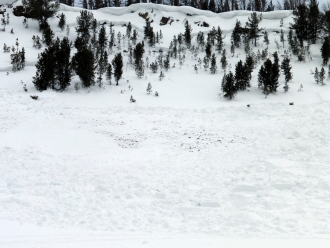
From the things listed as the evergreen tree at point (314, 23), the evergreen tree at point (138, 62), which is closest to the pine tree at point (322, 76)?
the evergreen tree at point (314, 23)

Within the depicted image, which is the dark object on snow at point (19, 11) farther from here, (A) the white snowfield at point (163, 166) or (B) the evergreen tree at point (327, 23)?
(B) the evergreen tree at point (327, 23)

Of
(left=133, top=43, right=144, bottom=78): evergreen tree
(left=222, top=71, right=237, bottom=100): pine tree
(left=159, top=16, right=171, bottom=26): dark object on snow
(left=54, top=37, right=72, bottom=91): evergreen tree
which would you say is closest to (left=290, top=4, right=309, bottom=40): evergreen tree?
(left=222, top=71, right=237, bottom=100): pine tree

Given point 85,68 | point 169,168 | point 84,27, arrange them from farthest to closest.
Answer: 1. point 84,27
2. point 85,68
3. point 169,168

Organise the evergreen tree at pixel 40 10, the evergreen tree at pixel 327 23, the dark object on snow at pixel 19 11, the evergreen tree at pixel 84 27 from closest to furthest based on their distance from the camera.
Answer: the evergreen tree at pixel 327 23 < the evergreen tree at pixel 84 27 < the evergreen tree at pixel 40 10 < the dark object on snow at pixel 19 11

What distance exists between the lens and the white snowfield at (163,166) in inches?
165

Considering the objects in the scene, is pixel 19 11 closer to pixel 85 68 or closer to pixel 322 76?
pixel 85 68

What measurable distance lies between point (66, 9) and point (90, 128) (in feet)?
63.1

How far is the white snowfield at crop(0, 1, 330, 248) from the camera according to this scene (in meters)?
4.20

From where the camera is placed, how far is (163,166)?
279 inches

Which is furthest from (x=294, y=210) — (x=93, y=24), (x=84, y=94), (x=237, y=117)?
(x=93, y=24)

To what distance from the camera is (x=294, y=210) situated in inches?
188

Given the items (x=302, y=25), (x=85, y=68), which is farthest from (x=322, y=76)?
(x=85, y=68)

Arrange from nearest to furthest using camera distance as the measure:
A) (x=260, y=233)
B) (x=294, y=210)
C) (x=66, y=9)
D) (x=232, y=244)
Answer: (x=232, y=244) → (x=260, y=233) → (x=294, y=210) → (x=66, y=9)

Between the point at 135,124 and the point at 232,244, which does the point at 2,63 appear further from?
the point at 232,244
